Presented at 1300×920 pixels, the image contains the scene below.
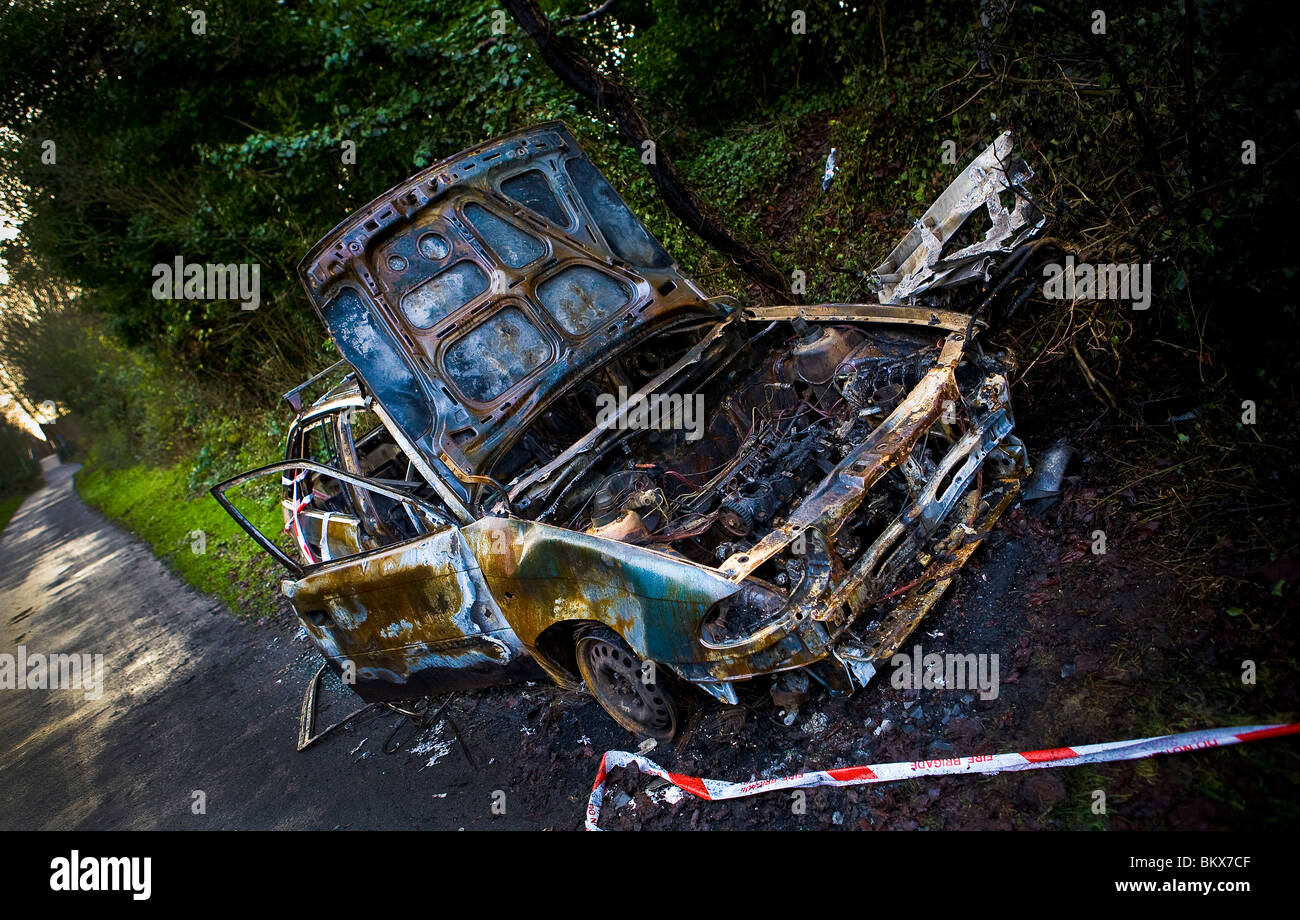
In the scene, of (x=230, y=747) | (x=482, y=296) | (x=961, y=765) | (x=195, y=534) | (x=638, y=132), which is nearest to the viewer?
(x=961, y=765)

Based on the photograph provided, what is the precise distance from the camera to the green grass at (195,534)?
8.25 meters

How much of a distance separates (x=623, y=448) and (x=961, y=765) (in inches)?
87.3

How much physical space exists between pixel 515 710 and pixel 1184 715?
330 centimetres

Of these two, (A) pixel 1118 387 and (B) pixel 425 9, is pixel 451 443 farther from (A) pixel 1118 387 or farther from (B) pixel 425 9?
(B) pixel 425 9

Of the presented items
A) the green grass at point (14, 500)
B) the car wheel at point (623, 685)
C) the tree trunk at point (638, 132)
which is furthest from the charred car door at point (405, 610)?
the green grass at point (14, 500)

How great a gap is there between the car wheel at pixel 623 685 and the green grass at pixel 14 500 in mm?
24188

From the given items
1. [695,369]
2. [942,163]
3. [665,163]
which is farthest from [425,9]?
[695,369]

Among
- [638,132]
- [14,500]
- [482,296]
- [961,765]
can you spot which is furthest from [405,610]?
[14,500]

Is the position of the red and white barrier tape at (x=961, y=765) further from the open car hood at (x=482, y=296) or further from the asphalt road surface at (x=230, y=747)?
the open car hood at (x=482, y=296)

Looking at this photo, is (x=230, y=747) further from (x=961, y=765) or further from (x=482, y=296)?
(x=961, y=765)

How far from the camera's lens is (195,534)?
10883mm

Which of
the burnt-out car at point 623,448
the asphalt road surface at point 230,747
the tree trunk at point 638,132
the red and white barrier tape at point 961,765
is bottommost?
the asphalt road surface at point 230,747

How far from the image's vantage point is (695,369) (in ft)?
14.1
